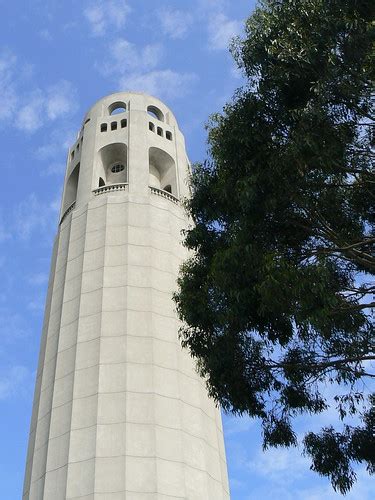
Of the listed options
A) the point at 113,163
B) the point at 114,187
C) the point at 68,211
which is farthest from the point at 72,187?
the point at 114,187

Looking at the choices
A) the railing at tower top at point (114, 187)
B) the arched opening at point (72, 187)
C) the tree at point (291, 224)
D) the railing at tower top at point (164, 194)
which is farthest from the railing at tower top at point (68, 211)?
the tree at point (291, 224)

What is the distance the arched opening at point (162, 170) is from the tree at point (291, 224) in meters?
17.5

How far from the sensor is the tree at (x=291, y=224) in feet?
42.4

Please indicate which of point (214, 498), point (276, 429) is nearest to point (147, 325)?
point (214, 498)

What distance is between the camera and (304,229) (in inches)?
595

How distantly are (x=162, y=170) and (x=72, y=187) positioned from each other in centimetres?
570

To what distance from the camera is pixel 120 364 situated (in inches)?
932

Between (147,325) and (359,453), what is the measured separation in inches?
467

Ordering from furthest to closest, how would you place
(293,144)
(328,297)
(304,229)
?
1. (304,229)
2. (293,144)
3. (328,297)

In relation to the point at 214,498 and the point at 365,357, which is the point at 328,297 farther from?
the point at 214,498

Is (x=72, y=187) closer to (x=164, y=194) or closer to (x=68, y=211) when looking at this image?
(x=68, y=211)

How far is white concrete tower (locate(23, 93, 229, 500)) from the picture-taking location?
2130cm

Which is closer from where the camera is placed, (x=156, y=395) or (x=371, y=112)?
(x=371, y=112)

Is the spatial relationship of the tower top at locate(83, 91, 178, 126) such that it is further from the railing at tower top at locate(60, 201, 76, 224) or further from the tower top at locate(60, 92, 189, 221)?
the railing at tower top at locate(60, 201, 76, 224)
